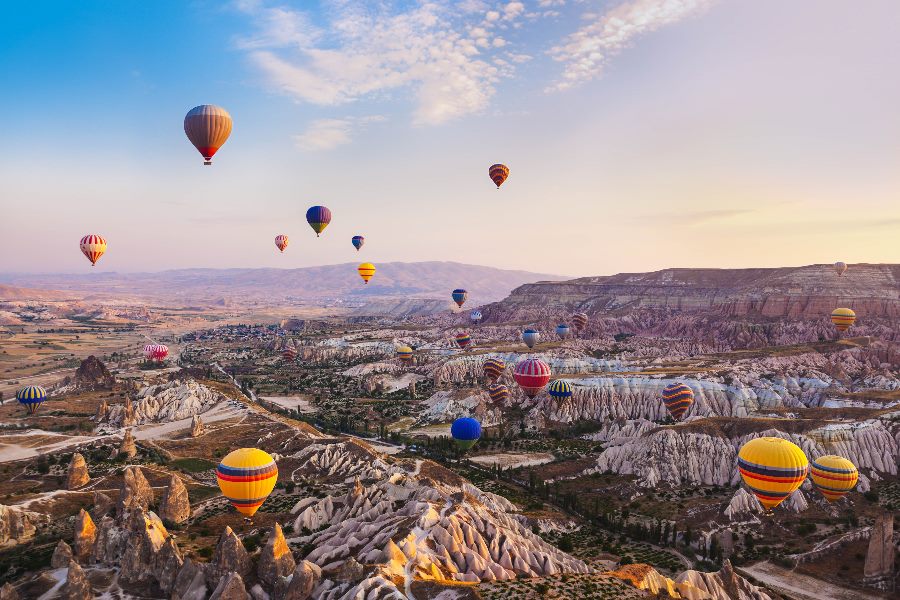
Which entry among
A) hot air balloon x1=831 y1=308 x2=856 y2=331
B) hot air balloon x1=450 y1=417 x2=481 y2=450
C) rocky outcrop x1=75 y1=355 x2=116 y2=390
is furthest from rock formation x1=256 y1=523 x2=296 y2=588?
hot air balloon x1=831 y1=308 x2=856 y2=331

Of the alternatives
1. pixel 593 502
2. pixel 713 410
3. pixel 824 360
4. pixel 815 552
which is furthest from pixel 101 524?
pixel 824 360

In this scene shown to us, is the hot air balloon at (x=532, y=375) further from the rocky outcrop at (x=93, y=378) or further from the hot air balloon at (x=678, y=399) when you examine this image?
the rocky outcrop at (x=93, y=378)

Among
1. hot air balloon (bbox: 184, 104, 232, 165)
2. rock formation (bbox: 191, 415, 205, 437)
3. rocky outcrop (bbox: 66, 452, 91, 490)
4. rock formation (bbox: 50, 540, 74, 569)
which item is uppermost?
hot air balloon (bbox: 184, 104, 232, 165)

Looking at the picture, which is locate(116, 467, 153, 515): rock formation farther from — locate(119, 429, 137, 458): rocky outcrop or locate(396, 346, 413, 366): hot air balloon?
locate(396, 346, 413, 366): hot air balloon

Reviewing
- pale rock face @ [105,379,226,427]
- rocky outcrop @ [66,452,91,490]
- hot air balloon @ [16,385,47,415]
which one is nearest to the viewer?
rocky outcrop @ [66,452,91,490]

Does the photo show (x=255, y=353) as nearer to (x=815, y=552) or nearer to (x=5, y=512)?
(x=5, y=512)
